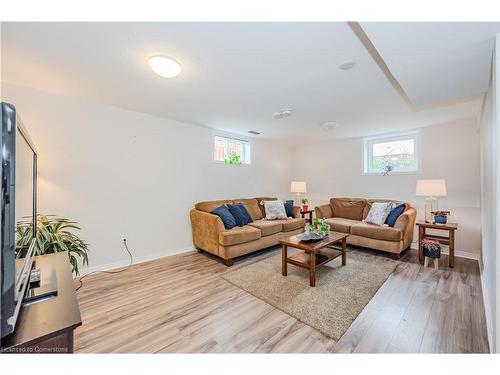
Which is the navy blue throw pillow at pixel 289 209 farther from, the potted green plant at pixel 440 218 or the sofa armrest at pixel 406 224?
the potted green plant at pixel 440 218

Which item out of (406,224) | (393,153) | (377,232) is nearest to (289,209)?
(377,232)

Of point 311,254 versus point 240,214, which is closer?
point 311,254

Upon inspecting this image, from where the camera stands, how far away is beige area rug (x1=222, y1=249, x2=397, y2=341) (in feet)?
6.17

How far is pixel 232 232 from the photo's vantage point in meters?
3.11

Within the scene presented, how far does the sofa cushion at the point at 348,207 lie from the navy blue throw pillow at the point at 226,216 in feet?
7.87

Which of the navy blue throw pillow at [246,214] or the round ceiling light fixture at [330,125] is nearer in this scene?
the round ceiling light fixture at [330,125]

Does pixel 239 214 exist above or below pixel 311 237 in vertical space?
above

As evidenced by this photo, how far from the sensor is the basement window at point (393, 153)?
160 inches

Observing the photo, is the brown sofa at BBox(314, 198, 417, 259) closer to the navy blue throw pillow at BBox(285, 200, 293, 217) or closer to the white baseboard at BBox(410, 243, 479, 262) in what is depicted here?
the navy blue throw pillow at BBox(285, 200, 293, 217)

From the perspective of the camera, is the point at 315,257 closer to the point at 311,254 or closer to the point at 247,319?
the point at 311,254

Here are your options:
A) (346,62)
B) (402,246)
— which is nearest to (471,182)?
(402,246)

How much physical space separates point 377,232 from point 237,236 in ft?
7.33

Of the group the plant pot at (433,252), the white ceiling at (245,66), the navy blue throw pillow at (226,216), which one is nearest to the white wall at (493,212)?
the white ceiling at (245,66)

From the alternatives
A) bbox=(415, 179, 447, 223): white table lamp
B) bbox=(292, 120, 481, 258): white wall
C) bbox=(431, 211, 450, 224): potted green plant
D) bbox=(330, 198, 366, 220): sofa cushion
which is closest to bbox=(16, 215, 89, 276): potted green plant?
bbox=(330, 198, 366, 220): sofa cushion
